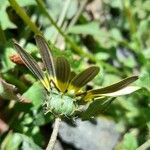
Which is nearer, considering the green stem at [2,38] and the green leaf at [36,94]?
the green leaf at [36,94]


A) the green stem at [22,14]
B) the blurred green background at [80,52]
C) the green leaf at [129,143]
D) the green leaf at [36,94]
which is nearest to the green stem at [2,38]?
the blurred green background at [80,52]

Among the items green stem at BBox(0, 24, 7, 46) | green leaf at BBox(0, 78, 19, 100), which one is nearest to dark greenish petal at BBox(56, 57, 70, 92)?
green leaf at BBox(0, 78, 19, 100)

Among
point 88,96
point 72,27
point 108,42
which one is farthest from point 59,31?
point 88,96

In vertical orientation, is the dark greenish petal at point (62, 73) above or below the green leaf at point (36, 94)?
above

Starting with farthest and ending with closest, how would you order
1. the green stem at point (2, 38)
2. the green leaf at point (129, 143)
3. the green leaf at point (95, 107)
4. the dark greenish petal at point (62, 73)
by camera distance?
the green stem at point (2, 38) < the green leaf at point (129, 143) < the green leaf at point (95, 107) < the dark greenish petal at point (62, 73)

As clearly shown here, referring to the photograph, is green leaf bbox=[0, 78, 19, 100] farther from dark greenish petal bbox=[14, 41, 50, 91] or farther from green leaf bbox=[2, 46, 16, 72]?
green leaf bbox=[2, 46, 16, 72]

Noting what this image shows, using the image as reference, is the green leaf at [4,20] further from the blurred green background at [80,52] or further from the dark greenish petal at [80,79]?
the dark greenish petal at [80,79]

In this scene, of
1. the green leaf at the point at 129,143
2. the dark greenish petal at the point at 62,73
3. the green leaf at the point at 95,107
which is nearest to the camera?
the dark greenish petal at the point at 62,73

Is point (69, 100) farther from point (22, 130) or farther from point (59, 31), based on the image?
point (59, 31)

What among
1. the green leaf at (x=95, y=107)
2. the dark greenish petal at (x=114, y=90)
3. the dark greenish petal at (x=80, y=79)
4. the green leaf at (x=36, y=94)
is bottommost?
the green leaf at (x=95, y=107)
